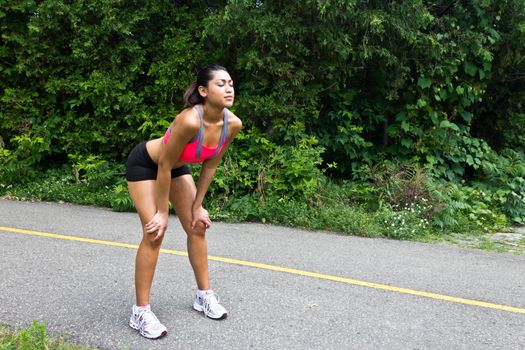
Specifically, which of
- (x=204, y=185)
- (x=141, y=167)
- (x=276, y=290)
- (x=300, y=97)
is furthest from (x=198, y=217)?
(x=300, y=97)

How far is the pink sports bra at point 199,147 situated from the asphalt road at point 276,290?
1.25 metres

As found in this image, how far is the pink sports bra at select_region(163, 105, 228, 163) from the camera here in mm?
3406

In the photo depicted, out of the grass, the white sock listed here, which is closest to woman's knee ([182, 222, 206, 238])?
the white sock

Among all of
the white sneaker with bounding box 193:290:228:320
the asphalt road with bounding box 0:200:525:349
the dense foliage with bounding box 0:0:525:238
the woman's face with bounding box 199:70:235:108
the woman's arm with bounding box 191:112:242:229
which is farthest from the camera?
the dense foliage with bounding box 0:0:525:238

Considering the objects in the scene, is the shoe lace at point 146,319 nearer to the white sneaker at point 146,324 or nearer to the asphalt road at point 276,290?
the white sneaker at point 146,324

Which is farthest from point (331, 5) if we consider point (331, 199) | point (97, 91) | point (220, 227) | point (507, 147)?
point (507, 147)

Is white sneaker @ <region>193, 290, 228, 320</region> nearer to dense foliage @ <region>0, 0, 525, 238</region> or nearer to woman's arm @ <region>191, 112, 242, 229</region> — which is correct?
woman's arm @ <region>191, 112, 242, 229</region>

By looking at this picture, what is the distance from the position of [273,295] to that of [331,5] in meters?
4.87

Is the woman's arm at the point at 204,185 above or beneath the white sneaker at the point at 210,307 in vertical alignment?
above

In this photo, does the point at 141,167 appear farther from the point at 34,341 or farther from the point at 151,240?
the point at 34,341

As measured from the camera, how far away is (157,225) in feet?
11.4

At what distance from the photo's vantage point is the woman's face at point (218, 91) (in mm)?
3375

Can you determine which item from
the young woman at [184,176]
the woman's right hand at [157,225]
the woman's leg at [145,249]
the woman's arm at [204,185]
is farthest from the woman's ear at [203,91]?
the woman's right hand at [157,225]

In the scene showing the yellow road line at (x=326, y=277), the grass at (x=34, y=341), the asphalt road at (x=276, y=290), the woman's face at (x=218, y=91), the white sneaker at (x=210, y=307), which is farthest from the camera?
the yellow road line at (x=326, y=277)
